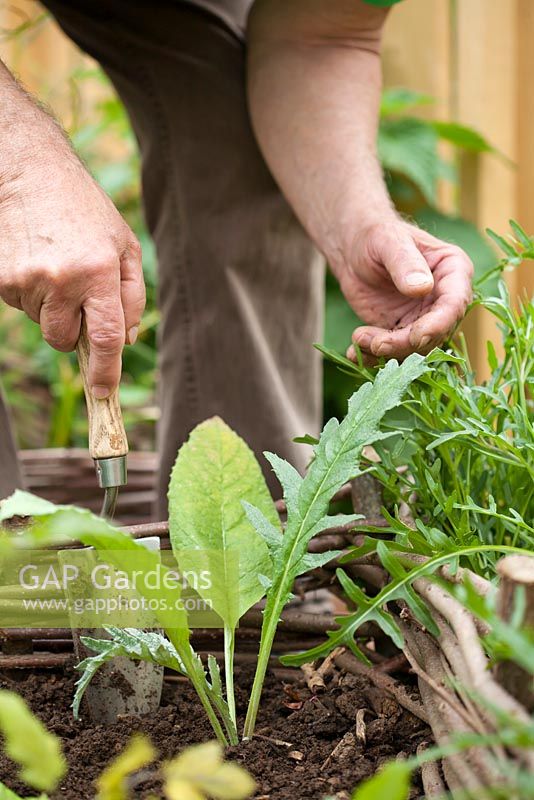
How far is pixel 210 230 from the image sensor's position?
1.54m

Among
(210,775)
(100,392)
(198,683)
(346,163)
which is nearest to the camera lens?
(210,775)

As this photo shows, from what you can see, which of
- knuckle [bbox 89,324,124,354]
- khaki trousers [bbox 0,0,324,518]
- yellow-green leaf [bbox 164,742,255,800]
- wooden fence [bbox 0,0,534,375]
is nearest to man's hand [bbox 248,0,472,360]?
khaki trousers [bbox 0,0,324,518]

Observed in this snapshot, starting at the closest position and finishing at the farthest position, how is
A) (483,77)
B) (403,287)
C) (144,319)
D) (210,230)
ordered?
(403,287) → (210,230) → (483,77) → (144,319)

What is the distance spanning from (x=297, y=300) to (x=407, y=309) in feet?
2.24

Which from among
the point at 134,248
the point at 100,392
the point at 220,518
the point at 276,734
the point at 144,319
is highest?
the point at 134,248

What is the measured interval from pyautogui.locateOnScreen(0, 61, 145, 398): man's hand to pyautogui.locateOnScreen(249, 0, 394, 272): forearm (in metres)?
0.37

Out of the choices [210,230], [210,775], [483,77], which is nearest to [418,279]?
[210,775]

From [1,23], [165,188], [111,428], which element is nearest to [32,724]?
[111,428]

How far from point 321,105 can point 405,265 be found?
42 cm

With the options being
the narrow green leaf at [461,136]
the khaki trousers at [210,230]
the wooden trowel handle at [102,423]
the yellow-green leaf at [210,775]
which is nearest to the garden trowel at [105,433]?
the wooden trowel handle at [102,423]

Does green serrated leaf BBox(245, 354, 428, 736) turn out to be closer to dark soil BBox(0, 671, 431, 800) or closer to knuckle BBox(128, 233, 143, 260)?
dark soil BBox(0, 671, 431, 800)

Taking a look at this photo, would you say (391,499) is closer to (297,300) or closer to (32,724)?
(32,724)

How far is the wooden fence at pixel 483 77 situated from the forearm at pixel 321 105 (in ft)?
3.82

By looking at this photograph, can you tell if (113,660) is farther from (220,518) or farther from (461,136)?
(461,136)
